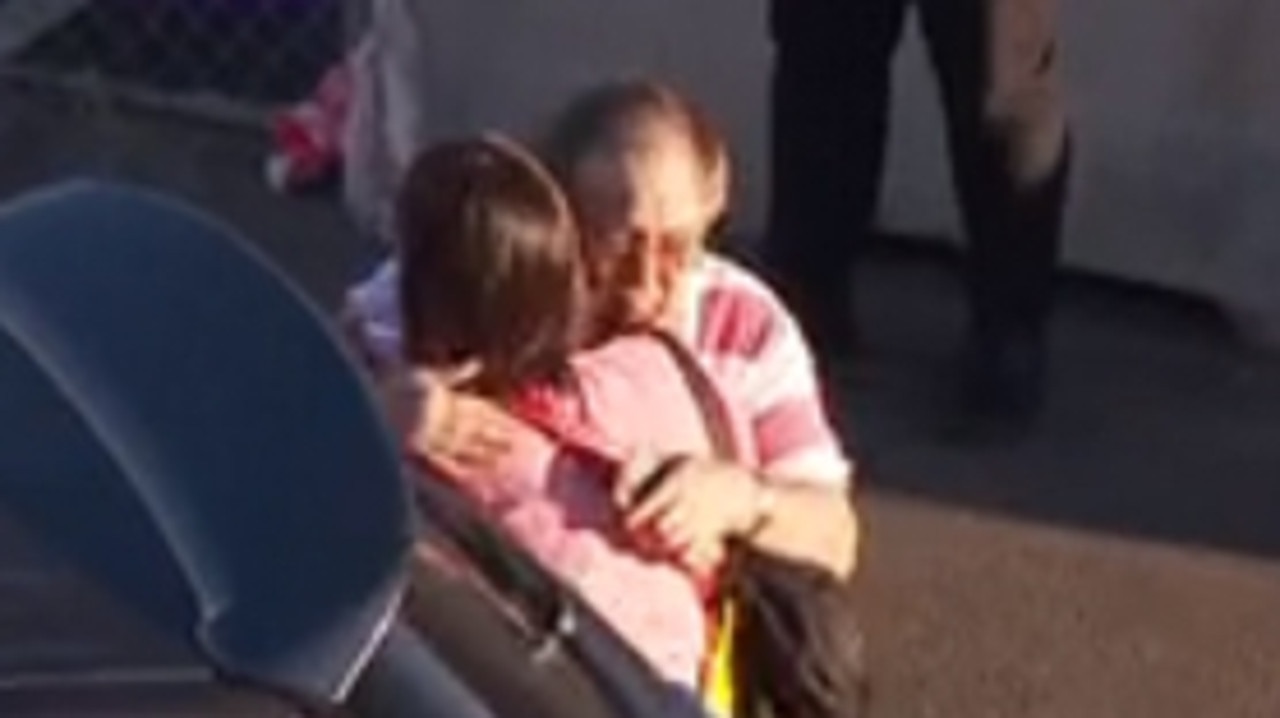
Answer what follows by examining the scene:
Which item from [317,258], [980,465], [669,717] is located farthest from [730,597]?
[317,258]

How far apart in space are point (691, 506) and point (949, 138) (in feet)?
12.9

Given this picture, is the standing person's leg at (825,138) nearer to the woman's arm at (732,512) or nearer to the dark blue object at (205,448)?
the woman's arm at (732,512)

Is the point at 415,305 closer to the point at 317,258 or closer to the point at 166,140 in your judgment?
the point at 317,258

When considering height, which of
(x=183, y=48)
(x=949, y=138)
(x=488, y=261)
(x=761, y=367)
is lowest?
(x=183, y=48)

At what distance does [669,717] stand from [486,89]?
6.30 metres

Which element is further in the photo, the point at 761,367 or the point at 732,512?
the point at 761,367

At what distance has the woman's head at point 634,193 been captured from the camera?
185 inches

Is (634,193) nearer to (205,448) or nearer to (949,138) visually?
(205,448)

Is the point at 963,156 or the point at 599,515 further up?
the point at 599,515

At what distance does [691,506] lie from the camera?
14.9ft

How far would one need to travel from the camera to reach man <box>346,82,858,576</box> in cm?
458

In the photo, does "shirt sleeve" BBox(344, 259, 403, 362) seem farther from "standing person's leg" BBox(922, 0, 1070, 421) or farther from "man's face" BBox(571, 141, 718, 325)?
"standing person's leg" BBox(922, 0, 1070, 421)

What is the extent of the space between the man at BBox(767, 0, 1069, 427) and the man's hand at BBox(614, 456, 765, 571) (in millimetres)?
3473

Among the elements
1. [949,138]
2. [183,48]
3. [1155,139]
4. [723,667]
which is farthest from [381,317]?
[183,48]
